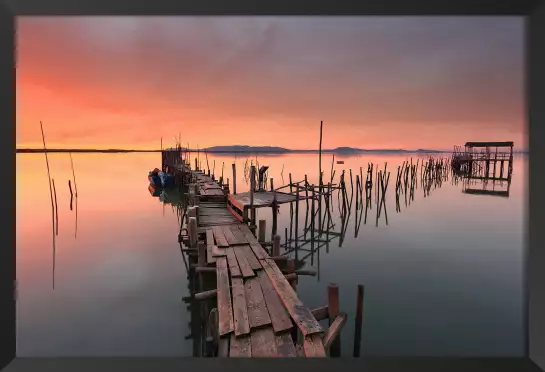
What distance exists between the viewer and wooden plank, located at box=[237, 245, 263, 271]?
13.8 feet

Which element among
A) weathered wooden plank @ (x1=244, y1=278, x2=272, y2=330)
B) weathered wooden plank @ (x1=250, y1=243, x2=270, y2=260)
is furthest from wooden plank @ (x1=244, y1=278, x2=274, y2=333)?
weathered wooden plank @ (x1=250, y1=243, x2=270, y2=260)

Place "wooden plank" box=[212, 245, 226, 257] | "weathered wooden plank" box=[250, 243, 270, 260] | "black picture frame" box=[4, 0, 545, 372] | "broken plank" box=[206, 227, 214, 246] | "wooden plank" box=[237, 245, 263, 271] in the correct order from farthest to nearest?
1. "broken plank" box=[206, 227, 214, 246]
2. "wooden plank" box=[212, 245, 226, 257]
3. "weathered wooden plank" box=[250, 243, 270, 260]
4. "wooden plank" box=[237, 245, 263, 271]
5. "black picture frame" box=[4, 0, 545, 372]

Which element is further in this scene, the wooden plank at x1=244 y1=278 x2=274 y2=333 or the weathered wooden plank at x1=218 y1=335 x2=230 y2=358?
the wooden plank at x1=244 y1=278 x2=274 y2=333

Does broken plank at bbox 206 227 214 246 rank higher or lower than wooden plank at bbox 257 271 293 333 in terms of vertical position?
higher

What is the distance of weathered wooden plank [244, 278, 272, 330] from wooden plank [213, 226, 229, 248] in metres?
1.47

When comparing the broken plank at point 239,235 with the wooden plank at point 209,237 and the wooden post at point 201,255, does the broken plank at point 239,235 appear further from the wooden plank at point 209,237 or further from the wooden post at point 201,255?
the wooden post at point 201,255

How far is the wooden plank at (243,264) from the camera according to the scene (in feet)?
12.7

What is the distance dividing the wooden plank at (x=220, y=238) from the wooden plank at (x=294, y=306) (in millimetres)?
1319

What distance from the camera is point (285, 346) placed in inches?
97.3

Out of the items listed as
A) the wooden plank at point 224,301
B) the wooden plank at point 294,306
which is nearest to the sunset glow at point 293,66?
the wooden plank at point 224,301

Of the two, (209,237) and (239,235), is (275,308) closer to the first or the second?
(239,235)

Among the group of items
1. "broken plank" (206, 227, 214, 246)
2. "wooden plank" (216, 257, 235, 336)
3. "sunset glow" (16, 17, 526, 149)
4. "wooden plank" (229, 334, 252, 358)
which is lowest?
"wooden plank" (229, 334, 252, 358)

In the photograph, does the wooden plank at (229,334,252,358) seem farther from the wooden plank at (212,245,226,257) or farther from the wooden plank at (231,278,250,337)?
the wooden plank at (212,245,226,257)
